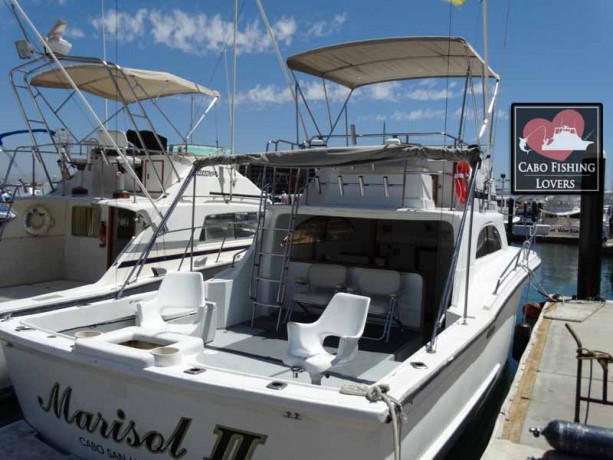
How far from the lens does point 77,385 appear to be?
4.09 m

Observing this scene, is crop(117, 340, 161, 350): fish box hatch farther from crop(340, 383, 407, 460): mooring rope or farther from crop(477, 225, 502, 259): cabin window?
crop(477, 225, 502, 259): cabin window

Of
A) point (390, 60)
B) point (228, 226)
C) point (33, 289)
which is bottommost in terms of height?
point (33, 289)

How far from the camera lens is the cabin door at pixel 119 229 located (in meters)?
8.86

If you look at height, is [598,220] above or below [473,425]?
above

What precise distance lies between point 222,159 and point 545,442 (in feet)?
12.5

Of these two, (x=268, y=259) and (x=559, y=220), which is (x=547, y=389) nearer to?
(x=268, y=259)

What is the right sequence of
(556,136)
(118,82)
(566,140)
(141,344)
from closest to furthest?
1. (141,344)
2. (118,82)
3. (566,140)
4. (556,136)

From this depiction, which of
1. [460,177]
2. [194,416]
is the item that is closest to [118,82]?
[460,177]

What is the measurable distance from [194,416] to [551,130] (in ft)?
34.4

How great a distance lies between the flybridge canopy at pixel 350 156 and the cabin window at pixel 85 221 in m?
4.16

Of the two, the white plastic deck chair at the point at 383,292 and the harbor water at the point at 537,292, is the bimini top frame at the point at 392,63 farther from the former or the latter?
the harbor water at the point at 537,292

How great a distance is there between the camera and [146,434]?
150 inches

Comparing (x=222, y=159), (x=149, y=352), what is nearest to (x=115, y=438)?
(x=149, y=352)

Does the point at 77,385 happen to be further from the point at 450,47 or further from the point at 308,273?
the point at 450,47
